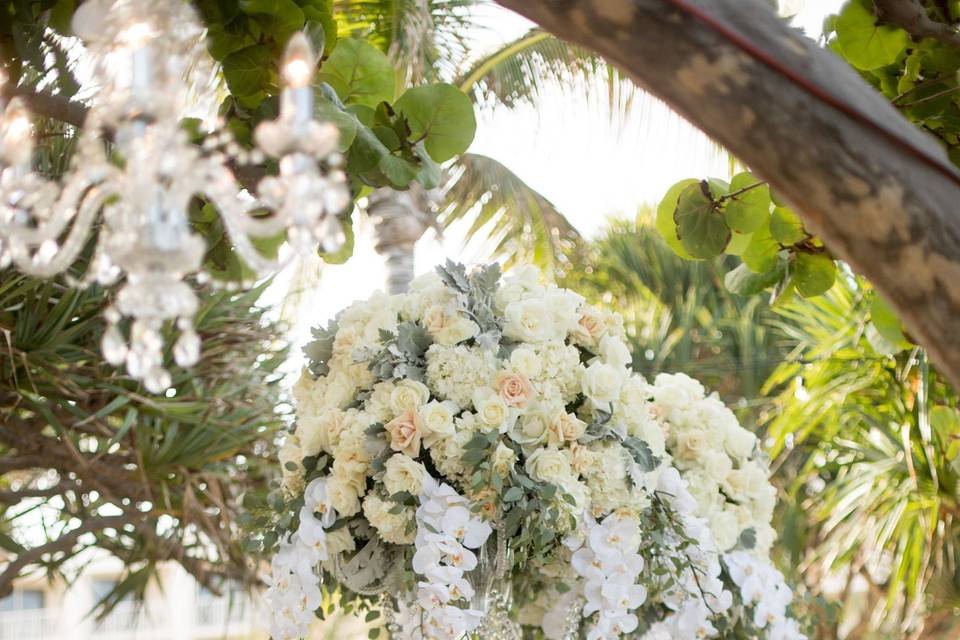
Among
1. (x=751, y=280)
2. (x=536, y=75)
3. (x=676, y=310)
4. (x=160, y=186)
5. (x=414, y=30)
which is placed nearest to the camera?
(x=160, y=186)

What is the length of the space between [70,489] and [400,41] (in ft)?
6.22

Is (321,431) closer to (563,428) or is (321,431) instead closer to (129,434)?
(563,428)

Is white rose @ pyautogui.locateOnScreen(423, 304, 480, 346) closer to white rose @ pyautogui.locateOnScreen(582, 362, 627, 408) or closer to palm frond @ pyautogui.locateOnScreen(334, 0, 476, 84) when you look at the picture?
white rose @ pyautogui.locateOnScreen(582, 362, 627, 408)

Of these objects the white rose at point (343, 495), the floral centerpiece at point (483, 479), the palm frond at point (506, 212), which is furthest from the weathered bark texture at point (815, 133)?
the palm frond at point (506, 212)

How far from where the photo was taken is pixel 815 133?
0.45m

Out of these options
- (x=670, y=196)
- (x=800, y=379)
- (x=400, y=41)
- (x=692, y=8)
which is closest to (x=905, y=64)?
(x=670, y=196)

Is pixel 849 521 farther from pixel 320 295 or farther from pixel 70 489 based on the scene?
pixel 70 489

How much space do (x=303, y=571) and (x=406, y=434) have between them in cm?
23

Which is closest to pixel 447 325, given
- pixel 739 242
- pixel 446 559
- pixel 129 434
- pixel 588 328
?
pixel 588 328

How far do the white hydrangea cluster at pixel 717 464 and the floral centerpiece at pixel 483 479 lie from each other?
0.24ft

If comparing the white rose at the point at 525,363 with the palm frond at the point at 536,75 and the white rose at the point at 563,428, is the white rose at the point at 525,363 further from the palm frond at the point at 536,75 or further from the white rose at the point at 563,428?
the palm frond at the point at 536,75

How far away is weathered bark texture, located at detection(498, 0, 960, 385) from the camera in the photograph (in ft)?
1.44

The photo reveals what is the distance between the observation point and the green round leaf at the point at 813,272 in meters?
1.16

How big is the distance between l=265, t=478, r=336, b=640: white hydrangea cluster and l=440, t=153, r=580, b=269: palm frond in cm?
366
